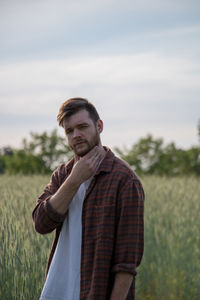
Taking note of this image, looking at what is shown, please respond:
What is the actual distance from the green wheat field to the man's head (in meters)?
1.12

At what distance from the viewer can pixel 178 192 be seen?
780cm

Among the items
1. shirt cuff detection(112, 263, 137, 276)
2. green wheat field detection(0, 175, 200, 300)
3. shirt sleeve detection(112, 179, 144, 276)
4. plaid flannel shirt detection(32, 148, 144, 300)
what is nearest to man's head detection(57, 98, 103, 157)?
plaid flannel shirt detection(32, 148, 144, 300)

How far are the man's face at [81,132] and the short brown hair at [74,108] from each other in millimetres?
19

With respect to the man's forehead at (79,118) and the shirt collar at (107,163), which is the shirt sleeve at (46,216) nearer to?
the shirt collar at (107,163)

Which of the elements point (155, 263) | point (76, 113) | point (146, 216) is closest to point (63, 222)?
point (76, 113)

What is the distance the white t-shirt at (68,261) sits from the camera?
2.13m

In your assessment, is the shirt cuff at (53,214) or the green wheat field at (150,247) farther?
the green wheat field at (150,247)

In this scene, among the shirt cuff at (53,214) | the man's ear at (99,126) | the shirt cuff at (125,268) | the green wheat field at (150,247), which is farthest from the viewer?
the green wheat field at (150,247)

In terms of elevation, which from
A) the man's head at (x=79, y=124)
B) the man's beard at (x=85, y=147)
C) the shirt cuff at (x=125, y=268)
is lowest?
the shirt cuff at (x=125, y=268)

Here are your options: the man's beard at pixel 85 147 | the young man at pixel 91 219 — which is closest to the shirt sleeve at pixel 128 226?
the young man at pixel 91 219

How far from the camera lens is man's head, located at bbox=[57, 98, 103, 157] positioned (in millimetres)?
2158

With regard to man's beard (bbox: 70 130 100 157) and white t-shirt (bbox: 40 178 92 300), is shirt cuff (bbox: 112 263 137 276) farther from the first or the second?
man's beard (bbox: 70 130 100 157)

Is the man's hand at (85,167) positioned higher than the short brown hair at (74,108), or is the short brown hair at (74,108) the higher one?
the short brown hair at (74,108)

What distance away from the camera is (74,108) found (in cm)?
217
